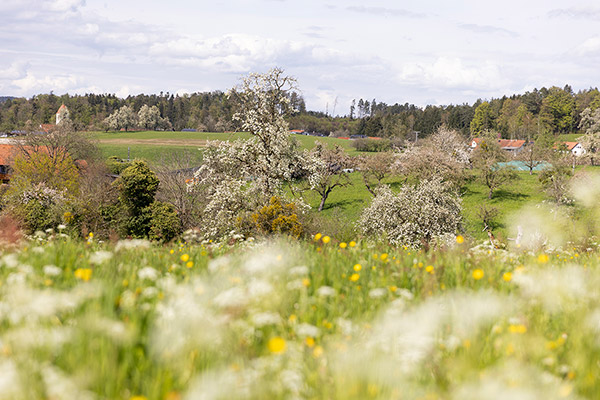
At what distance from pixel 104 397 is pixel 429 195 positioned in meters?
24.3

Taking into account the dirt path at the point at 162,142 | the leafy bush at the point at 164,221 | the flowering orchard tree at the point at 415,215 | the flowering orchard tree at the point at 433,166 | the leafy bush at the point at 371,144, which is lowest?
the leafy bush at the point at 164,221

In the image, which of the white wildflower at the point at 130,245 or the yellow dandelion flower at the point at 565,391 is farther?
the white wildflower at the point at 130,245

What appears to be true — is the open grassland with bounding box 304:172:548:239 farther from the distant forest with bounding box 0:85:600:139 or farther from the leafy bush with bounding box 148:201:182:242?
the distant forest with bounding box 0:85:600:139

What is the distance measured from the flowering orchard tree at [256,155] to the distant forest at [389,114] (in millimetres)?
62691

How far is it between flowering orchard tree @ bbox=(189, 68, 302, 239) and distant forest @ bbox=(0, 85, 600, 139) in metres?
62.7

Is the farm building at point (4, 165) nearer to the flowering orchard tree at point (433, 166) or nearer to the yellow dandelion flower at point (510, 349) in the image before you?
the flowering orchard tree at point (433, 166)

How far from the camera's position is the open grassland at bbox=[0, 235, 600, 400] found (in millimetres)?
2686

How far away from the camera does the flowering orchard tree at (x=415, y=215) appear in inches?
966

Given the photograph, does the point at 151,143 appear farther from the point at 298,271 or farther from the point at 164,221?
the point at 298,271

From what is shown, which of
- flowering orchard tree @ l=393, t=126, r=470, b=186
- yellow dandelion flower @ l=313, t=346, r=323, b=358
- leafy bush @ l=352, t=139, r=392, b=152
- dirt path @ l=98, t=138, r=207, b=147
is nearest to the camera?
yellow dandelion flower @ l=313, t=346, r=323, b=358

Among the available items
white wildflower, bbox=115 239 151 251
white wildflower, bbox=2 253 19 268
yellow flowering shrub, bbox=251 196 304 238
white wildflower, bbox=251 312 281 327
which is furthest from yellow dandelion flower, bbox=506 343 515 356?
yellow flowering shrub, bbox=251 196 304 238

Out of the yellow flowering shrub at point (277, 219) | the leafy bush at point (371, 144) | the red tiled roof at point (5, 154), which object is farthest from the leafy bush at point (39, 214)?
the leafy bush at point (371, 144)

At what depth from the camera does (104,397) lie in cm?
258

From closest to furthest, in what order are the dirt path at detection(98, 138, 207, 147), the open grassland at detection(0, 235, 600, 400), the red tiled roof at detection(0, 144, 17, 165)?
the open grassland at detection(0, 235, 600, 400) < the red tiled roof at detection(0, 144, 17, 165) < the dirt path at detection(98, 138, 207, 147)
